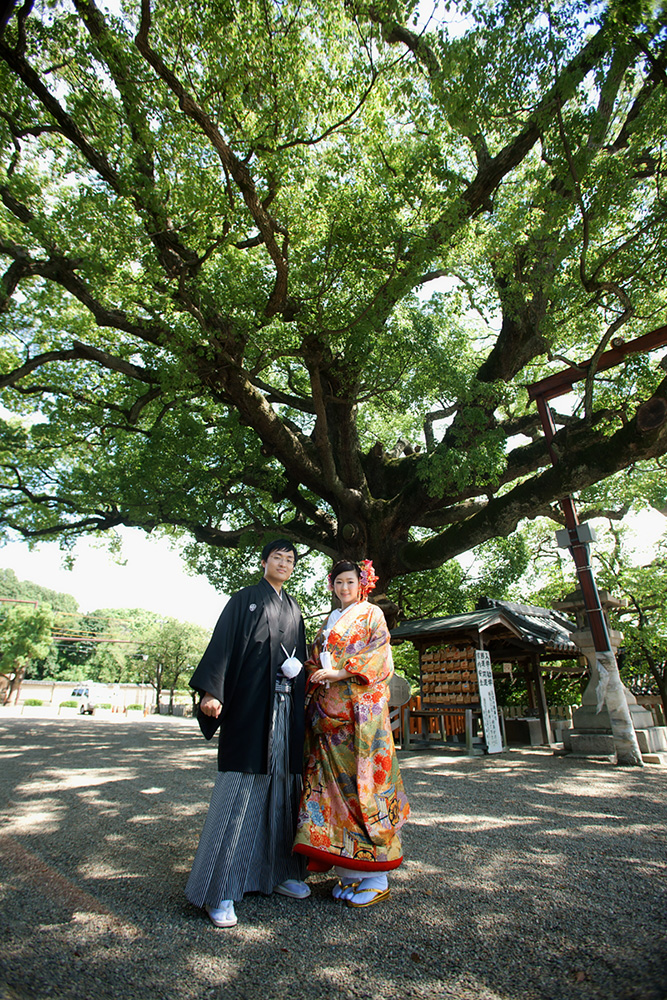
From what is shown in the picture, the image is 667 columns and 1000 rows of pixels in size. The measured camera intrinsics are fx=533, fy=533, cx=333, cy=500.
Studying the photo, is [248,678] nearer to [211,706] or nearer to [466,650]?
[211,706]

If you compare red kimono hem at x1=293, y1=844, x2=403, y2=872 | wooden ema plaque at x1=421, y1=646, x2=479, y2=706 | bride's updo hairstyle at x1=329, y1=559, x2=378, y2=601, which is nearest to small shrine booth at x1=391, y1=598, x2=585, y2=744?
wooden ema plaque at x1=421, y1=646, x2=479, y2=706

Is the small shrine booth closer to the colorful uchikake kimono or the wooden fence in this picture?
the wooden fence

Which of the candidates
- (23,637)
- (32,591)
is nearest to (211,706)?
(23,637)

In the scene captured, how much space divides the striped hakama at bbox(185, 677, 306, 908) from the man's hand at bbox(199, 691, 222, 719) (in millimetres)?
283

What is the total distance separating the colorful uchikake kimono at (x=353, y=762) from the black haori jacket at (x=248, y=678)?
0.13m

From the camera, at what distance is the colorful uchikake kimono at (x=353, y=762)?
2584 millimetres

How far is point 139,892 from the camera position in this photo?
2.54 metres

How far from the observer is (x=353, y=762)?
2.76 m

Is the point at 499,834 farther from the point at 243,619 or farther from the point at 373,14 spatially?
the point at 373,14

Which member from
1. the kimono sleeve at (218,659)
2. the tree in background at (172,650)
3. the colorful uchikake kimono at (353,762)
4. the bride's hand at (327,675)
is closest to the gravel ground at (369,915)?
the colorful uchikake kimono at (353,762)

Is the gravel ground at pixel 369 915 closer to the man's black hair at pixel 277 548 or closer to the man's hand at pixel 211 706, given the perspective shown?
the man's hand at pixel 211 706

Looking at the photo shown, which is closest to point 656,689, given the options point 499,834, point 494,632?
point 494,632

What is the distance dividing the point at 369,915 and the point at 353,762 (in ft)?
2.07

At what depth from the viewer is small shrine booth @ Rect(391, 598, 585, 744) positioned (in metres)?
8.62
